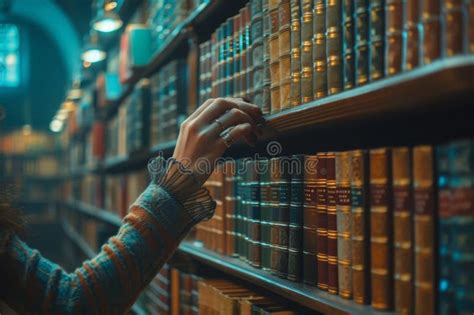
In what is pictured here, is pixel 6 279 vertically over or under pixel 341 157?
under

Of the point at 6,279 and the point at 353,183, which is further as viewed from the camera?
the point at 6,279

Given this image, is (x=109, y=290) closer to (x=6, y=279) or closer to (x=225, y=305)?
(x=6, y=279)

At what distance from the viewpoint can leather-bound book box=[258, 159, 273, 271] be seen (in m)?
1.38

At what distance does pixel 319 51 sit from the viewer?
114 cm

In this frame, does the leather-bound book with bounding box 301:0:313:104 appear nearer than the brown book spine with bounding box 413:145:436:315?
No

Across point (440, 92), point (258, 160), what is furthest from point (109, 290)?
point (440, 92)

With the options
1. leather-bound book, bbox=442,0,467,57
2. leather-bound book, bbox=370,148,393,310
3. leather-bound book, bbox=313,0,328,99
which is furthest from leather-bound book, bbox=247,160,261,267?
leather-bound book, bbox=442,0,467,57

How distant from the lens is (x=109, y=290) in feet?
4.08

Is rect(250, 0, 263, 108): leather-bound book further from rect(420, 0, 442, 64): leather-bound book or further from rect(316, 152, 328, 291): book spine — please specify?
rect(420, 0, 442, 64): leather-bound book

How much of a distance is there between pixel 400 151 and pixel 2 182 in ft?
2.80

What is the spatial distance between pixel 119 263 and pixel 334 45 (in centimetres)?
61

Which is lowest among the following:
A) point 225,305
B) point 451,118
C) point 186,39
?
point 225,305

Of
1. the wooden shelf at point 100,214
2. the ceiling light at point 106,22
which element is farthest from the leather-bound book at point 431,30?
the ceiling light at point 106,22

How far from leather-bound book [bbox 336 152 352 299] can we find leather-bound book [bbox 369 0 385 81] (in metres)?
0.17
